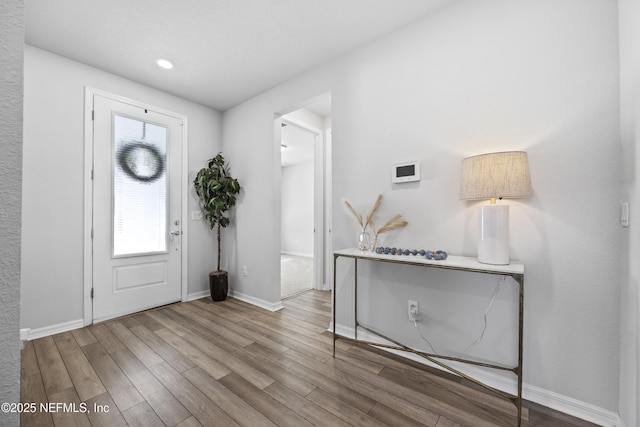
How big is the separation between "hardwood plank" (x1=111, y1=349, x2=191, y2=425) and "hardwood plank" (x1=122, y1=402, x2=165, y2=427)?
20mm

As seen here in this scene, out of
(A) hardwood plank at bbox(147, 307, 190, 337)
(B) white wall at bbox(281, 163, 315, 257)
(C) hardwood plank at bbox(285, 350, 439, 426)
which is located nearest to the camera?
(C) hardwood plank at bbox(285, 350, 439, 426)

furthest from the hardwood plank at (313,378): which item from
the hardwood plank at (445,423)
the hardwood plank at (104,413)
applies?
the hardwood plank at (104,413)

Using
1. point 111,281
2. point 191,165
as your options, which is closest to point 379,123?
point 191,165

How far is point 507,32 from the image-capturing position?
1.63 m

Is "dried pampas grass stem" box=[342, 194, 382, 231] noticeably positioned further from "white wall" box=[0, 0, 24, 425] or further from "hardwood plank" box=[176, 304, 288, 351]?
"white wall" box=[0, 0, 24, 425]

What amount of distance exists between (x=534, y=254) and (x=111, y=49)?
369 cm

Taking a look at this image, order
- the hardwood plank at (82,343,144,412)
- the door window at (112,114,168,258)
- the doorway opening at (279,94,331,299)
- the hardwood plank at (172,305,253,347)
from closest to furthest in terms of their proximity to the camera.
Result: the hardwood plank at (82,343,144,412)
the hardwood plank at (172,305,253,347)
the door window at (112,114,168,258)
the doorway opening at (279,94,331,299)

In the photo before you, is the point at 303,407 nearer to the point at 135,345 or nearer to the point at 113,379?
the point at 113,379

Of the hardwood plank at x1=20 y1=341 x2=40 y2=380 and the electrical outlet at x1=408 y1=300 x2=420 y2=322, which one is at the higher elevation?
the electrical outlet at x1=408 y1=300 x2=420 y2=322

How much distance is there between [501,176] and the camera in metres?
1.41

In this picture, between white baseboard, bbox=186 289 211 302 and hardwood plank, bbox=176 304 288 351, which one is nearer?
hardwood plank, bbox=176 304 288 351

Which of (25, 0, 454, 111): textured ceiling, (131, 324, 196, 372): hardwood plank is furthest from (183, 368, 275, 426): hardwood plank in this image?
(25, 0, 454, 111): textured ceiling

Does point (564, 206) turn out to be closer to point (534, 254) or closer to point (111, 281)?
point (534, 254)

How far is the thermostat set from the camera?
1.96 meters
